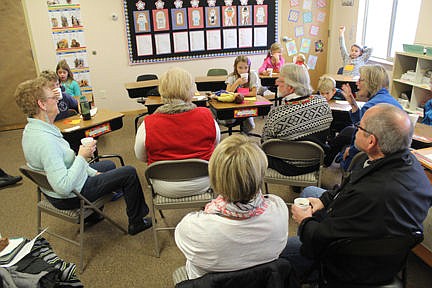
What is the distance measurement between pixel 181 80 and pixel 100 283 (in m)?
1.48

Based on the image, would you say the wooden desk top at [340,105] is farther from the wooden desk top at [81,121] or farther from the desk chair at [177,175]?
the wooden desk top at [81,121]

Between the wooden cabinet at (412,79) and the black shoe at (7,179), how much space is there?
184 inches

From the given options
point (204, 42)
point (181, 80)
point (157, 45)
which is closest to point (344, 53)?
point (204, 42)

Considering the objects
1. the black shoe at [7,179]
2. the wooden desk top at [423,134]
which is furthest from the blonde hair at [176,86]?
the black shoe at [7,179]

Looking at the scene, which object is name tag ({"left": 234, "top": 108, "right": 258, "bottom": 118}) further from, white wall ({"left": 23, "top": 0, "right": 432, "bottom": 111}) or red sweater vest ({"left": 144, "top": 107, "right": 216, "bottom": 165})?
white wall ({"left": 23, "top": 0, "right": 432, "bottom": 111})

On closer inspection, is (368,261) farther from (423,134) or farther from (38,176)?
(38,176)

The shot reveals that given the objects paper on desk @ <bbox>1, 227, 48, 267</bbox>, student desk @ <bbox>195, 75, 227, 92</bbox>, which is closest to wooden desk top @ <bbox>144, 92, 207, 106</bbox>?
student desk @ <bbox>195, 75, 227, 92</bbox>

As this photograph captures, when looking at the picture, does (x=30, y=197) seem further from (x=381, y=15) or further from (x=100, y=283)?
(x=381, y=15)

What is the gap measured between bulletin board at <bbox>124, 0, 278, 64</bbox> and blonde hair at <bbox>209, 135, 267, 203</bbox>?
5072 millimetres

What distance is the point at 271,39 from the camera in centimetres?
665

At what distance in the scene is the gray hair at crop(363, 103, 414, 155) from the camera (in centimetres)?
161

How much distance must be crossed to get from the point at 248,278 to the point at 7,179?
348 centimetres

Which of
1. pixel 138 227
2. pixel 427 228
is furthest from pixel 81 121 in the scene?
pixel 427 228

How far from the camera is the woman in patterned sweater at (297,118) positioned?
8.61 ft
